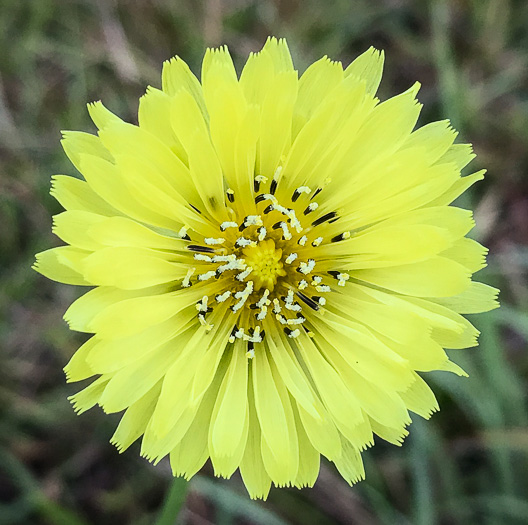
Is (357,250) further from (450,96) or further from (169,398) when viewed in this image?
(450,96)

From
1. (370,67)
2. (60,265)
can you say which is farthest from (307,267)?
(60,265)

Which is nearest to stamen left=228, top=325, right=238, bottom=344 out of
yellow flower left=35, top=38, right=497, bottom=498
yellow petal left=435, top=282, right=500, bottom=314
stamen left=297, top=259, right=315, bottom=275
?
yellow flower left=35, top=38, right=497, bottom=498

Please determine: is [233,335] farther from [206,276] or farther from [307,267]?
[307,267]

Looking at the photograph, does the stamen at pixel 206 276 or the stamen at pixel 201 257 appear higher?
the stamen at pixel 201 257

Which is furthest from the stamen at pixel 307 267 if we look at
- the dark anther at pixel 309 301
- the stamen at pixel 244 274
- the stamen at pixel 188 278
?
the stamen at pixel 188 278

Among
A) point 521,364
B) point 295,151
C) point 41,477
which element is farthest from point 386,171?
point 41,477

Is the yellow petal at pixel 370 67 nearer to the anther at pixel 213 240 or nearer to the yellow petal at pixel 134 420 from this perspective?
the anther at pixel 213 240

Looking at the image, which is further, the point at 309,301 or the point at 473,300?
the point at 309,301
